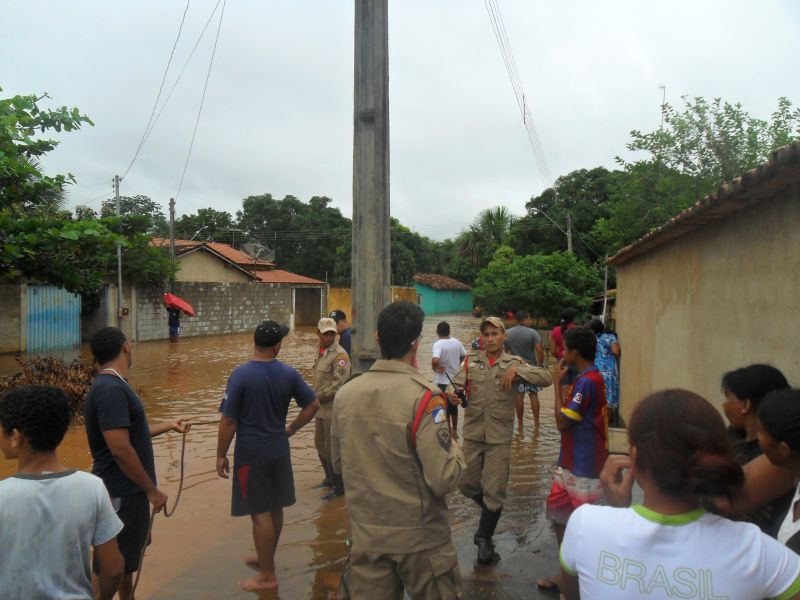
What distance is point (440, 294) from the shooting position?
4609 cm

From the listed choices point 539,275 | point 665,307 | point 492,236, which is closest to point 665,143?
point 539,275

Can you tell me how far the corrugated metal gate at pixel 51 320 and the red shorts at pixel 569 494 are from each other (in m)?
16.3

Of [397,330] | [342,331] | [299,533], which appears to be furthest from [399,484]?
[342,331]

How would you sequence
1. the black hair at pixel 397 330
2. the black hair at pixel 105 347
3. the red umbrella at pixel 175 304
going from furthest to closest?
the red umbrella at pixel 175 304 < the black hair at pixel 105 347 < the black hair at pixel 397 330

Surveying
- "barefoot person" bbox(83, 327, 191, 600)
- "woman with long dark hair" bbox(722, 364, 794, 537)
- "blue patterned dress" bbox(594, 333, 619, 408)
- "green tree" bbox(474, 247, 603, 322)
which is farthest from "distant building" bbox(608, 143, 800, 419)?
"green tree" bbox(474, 247, 603, 322)

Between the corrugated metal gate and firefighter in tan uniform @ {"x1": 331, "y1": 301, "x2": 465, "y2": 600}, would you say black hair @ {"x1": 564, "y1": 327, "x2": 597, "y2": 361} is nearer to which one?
firefighter in tan uniform @ {"x1": 331, "y1": 301, "x2": 465, "y2": 600}

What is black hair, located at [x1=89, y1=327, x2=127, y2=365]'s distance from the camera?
321 cm

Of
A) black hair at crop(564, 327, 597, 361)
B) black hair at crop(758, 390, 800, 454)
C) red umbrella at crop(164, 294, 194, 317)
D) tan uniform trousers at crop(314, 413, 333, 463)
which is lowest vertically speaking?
tan uniform trousers at crop(314, 413, 333, 463)

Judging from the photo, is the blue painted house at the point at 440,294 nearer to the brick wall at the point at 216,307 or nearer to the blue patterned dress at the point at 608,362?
the brick wall at the point at 216,307

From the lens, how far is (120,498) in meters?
3.17

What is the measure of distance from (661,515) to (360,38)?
3.77 m

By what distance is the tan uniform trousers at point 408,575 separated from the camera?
2479 millimetres

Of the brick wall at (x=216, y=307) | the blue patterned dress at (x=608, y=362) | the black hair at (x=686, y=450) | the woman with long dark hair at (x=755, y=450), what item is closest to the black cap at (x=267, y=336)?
the woman with long dark hair at (x=755, y=450)

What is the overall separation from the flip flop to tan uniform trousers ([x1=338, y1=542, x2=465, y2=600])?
5.66 ft
